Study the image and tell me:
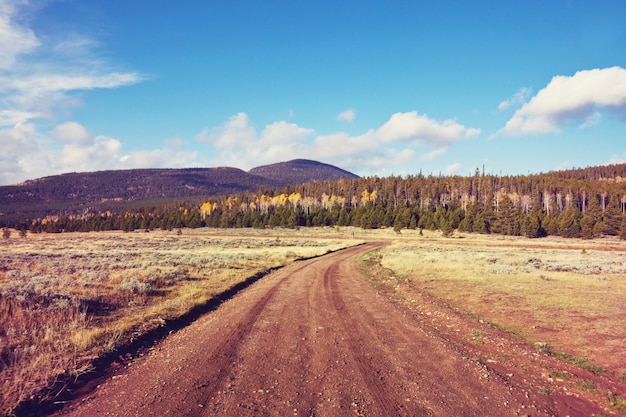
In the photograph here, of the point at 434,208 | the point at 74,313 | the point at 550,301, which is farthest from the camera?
the point at 434,208

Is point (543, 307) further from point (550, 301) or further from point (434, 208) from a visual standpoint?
point (434, 208)

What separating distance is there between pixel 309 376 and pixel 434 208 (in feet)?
370

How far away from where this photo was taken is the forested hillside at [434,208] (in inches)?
2985

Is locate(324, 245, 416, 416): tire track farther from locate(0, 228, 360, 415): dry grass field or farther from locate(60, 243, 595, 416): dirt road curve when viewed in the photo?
locate(0, 228, 360, 415): dry grass field

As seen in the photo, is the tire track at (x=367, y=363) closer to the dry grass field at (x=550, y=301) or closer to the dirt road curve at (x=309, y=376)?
the dirt road curve at (x=309, y=376)

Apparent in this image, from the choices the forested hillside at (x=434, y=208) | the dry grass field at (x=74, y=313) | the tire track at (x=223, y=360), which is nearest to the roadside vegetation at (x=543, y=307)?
the tire track at (x=223, y=360)

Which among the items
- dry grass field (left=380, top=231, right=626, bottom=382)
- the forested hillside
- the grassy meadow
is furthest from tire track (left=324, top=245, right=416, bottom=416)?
the forested hillside

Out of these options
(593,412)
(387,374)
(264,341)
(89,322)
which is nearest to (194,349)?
(264,341)

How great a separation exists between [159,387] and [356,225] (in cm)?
9125

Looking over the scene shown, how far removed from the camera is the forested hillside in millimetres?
75812

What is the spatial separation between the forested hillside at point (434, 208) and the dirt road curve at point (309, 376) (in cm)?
6224

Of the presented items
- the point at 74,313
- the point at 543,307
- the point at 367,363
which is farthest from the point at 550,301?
the point at 74,313

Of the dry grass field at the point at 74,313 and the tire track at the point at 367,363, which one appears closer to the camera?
the tire track at the point at 367,363

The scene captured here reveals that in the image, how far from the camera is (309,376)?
7.34 meters
